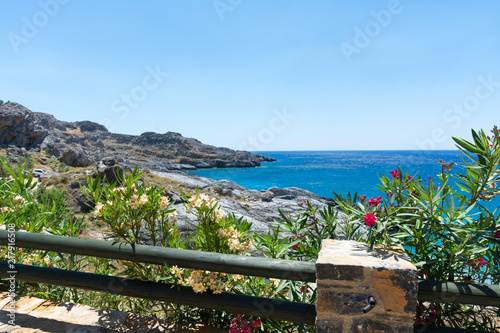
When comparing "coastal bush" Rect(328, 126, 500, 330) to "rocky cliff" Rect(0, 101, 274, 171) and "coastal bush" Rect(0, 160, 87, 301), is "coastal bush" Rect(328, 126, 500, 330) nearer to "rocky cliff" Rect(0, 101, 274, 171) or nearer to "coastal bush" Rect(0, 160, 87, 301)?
"coastal bush" Rect(0, 160, 87, 301)

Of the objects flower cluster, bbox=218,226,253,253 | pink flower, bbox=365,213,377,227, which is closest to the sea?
flower cluster, bbox=218,226,253,253

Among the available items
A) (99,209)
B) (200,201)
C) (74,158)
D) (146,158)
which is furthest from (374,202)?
(146,158)

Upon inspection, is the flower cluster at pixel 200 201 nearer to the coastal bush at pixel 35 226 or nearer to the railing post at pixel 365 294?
the railing post at pixel 365 294

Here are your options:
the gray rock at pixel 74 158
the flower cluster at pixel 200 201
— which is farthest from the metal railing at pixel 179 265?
the gray rock at pixel 74 158

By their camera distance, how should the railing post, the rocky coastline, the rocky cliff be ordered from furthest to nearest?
1. the rocky cliff
2. the rocky coastline
3. the railing post

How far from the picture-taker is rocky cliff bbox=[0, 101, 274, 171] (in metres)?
32.0

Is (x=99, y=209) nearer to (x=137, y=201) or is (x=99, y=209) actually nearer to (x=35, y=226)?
(x=137, y=201)

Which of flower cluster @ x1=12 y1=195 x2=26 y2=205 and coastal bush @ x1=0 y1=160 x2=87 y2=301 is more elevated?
flower cluster @ x1=12 y1=195 x2=26 y2=205

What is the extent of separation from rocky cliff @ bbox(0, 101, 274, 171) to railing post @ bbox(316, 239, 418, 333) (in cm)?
3659

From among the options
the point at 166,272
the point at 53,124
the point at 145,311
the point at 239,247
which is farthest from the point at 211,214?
the point at 53,124

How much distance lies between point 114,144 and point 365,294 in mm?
84104

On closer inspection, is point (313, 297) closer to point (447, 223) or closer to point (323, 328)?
point (323, 328)

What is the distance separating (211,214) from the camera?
225 centimetres

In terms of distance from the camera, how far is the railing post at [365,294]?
66.4 inches
